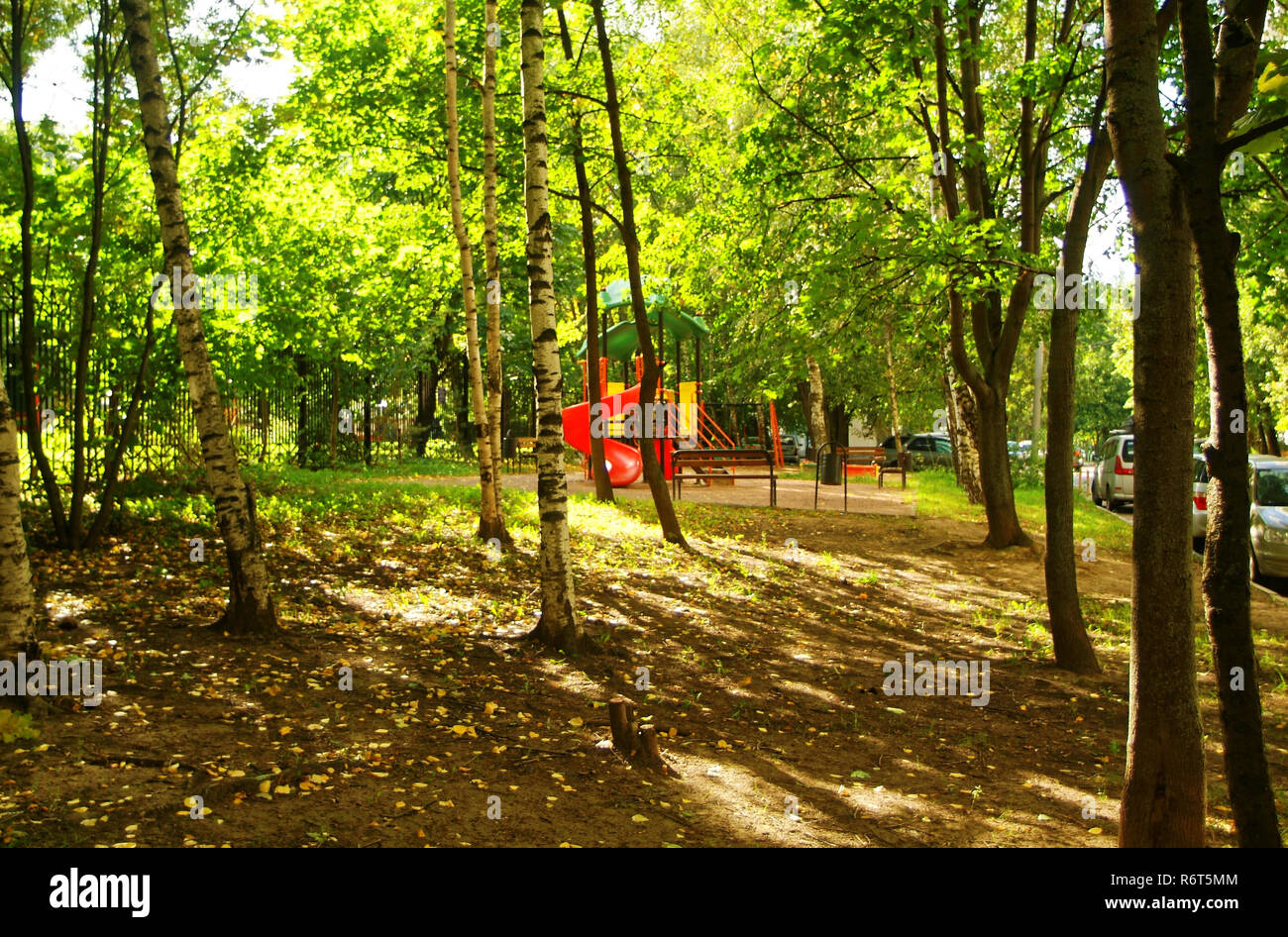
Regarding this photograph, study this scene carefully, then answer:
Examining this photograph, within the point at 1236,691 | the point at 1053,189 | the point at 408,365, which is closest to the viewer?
the point at 1236,691

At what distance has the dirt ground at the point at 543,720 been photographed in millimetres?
4723

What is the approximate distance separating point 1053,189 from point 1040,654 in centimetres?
710

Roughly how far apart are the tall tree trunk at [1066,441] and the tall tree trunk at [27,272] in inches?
337

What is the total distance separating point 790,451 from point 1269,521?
33773 millimetres

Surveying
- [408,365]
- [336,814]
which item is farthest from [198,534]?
[408,365]

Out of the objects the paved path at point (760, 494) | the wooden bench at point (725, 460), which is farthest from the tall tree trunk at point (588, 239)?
the paved path at point (760, 494)

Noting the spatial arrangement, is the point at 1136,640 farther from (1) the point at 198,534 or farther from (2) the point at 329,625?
(1) the point at 198,534

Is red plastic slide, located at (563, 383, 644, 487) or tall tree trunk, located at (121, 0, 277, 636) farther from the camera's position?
red plastic slide, located at (563, 383, 644, 487)

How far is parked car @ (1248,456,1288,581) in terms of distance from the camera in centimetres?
1263

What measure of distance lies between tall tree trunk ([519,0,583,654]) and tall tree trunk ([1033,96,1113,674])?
403cm

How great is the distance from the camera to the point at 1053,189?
13.2 meters

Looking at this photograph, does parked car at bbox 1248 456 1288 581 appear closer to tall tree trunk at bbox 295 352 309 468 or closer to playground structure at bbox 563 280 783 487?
playground structure at bbox 563 280 783 487

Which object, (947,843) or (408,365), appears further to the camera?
(408,365)

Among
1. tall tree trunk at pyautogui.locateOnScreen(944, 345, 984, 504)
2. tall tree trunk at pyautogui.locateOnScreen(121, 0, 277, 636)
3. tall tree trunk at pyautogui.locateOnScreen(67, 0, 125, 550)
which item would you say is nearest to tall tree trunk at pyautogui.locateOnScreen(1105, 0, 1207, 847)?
tall tree trunk at pyautogui.locateOnScreen(121, 0, 277, 636)
